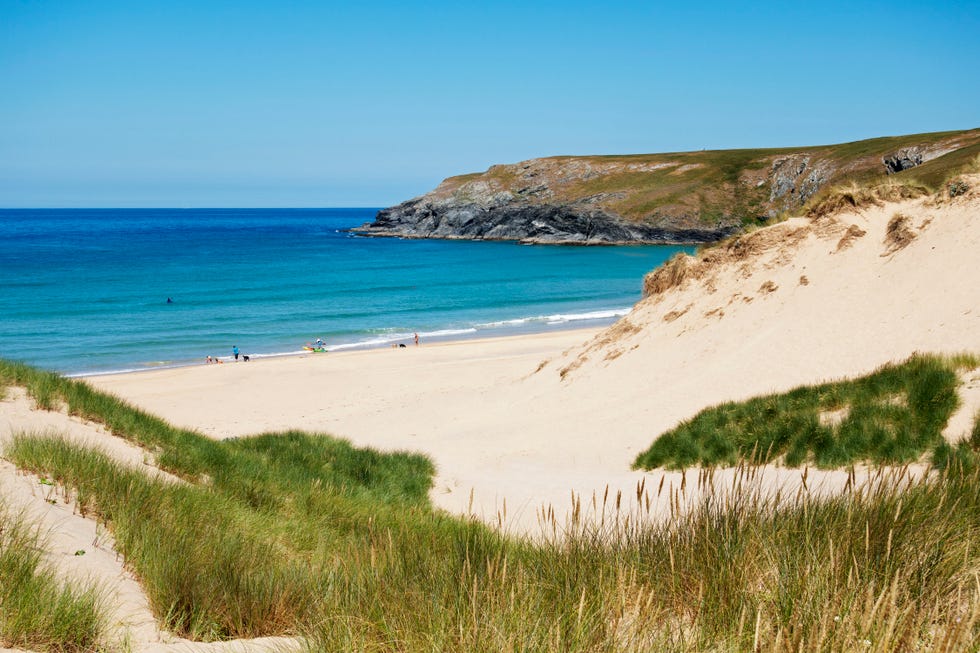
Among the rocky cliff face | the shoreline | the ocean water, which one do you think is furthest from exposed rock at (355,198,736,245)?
the shoreline

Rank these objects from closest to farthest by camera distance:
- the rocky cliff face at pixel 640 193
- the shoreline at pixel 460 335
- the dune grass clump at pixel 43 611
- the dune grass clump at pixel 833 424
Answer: the dune grass clump at pixel 43 611, the dune grass clump at pixel 833 424, the shoreline at pixel 460 335, the rocky cliff face at pixel 640 193

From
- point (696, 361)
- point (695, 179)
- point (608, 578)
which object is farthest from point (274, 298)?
point (695, 179)

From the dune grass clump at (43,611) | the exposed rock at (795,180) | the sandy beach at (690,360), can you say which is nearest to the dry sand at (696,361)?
the sandy beach at (690,360)

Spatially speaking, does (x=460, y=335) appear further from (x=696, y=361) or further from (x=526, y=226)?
(x=526, y=226)

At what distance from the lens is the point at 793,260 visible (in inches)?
628

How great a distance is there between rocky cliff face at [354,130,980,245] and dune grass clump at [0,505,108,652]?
90884 mm

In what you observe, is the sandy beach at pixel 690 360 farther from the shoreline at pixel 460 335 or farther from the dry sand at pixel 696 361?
the shoreline at pixel 460 335

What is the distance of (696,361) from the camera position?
47.7 feet

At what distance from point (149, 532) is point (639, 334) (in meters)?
14.2

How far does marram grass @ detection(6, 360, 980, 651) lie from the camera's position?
2793mm

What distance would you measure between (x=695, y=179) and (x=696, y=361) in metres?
106

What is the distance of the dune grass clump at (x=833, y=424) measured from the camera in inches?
320

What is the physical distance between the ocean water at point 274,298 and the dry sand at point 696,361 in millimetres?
16774

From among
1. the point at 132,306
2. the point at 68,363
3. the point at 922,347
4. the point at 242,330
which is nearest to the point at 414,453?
the point at 922,347
